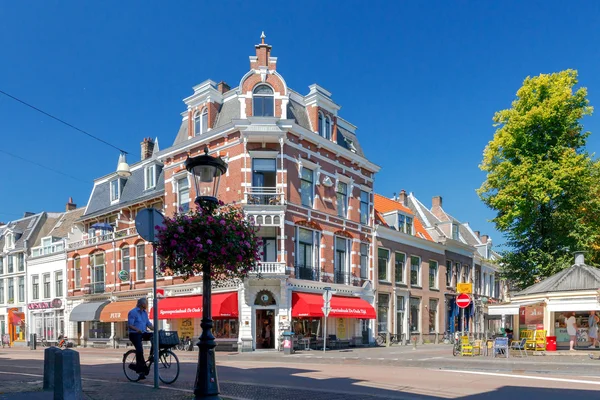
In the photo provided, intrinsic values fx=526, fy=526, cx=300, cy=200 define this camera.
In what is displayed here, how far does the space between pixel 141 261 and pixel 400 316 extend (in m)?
17.5

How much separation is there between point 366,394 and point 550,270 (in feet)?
68.5

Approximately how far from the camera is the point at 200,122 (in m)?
29.3

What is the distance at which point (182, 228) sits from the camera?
25.7 ft

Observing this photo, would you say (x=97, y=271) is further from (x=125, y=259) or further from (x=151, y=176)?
(x=151, y=176)

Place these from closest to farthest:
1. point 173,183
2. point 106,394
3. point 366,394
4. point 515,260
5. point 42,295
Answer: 1. point 106,394
2. point 366,394
3. point 515,260
4. point 173,183
5. point 42,295

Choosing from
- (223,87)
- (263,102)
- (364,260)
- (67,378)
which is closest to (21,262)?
(223,87)

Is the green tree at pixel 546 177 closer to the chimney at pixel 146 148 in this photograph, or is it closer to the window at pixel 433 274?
the window at pixel 433 274

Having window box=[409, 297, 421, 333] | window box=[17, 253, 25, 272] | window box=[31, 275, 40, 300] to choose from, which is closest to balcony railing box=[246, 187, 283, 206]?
window box=[409, 297, 421, 333]

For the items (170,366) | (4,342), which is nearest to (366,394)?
(170,366)

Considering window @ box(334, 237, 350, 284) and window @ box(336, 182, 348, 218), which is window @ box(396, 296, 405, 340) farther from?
window @ box(336, 182, 348, 218)

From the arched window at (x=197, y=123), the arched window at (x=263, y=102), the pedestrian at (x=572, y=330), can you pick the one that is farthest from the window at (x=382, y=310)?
the arched window at (x=197, y=123)

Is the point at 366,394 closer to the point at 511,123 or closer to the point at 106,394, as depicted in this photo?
the point at 106,394

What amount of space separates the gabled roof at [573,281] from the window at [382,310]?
12.1 meters

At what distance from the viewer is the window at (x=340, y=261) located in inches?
1198
